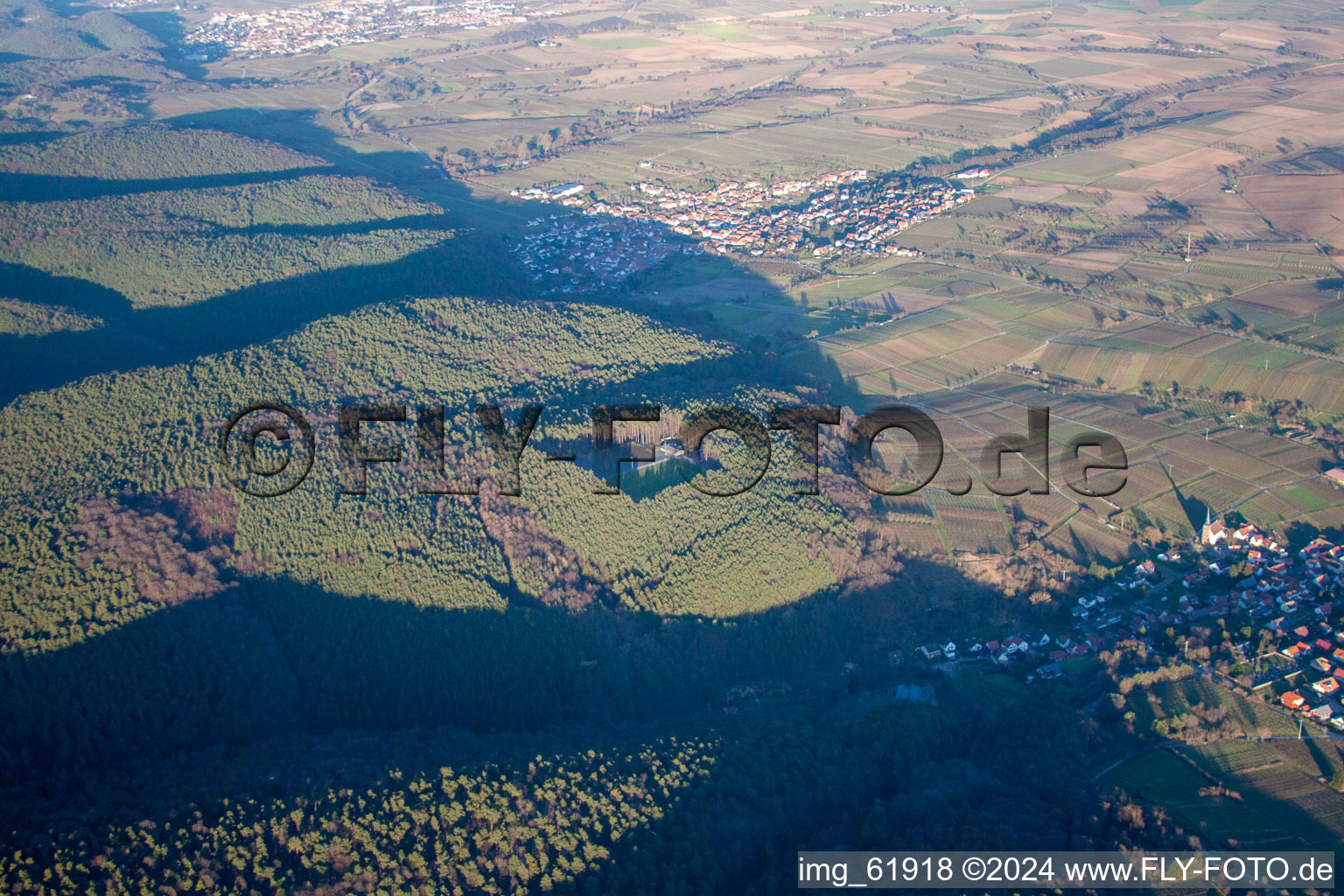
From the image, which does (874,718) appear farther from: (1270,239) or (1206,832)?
(1270,239)

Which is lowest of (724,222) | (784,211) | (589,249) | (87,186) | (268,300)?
(589,249)

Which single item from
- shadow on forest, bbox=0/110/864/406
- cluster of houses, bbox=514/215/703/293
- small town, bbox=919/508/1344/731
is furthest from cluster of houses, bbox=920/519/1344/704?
cluster of houses, bbox=514/215/703/293

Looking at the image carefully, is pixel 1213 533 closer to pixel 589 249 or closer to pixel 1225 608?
pixel 1225 608

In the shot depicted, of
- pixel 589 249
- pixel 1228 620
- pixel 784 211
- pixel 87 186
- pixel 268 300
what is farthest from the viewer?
pixel 784 211

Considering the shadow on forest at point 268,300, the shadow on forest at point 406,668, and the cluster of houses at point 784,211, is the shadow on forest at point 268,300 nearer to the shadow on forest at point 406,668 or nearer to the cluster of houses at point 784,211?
the cluster of houses at point 784,211

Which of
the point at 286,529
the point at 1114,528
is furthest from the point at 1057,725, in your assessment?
the point at 286,529

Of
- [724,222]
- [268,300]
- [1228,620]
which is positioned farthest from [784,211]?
[1228,620]
